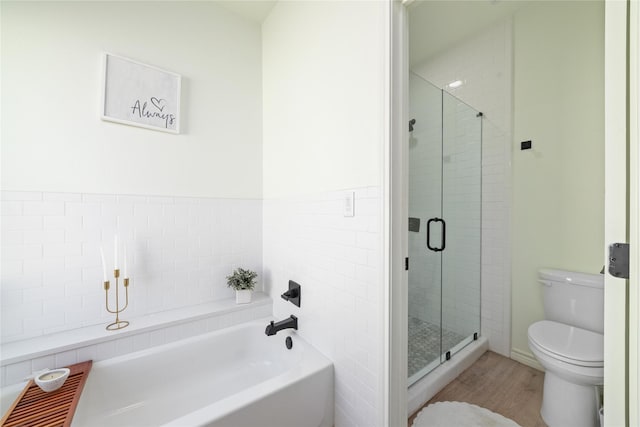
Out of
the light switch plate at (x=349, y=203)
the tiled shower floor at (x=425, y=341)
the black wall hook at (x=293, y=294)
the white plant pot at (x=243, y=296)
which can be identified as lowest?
the tiled shower floor at (x=425, y=341)

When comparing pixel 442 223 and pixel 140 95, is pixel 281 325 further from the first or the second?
pixel 140 95

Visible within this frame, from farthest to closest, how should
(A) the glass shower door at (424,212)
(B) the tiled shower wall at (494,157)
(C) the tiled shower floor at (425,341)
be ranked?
(B) the tiled shower wall at (494,157) < (A) the glass shower door at (424,212) < (C) the tiled shower floor at (425,341)

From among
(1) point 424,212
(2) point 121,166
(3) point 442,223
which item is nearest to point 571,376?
(3) point 442,223

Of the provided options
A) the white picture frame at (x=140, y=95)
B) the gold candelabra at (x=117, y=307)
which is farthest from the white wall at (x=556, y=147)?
the gold candelabra at (x=117, y=307)

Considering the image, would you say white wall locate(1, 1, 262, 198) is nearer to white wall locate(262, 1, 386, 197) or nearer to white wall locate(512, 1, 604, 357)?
white wall locate(262, 1, 386, 197)

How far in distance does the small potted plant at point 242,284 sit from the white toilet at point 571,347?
1.86m

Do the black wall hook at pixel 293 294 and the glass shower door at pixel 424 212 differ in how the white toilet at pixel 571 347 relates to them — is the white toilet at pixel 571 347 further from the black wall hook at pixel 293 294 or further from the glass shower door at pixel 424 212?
the black wall hook at pixel 293 294

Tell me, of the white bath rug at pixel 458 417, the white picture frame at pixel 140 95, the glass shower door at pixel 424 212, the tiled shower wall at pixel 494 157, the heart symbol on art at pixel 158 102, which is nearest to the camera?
the white bath rug at pixel 458 417

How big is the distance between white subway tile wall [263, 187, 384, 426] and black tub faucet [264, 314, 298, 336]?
0.04 m

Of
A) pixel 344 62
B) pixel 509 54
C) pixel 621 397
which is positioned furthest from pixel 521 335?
pixel 344 62

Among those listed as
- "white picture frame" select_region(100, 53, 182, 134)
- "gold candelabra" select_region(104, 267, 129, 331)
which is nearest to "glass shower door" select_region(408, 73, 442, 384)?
"white picture frame" select_region(100, 53, 182, 134)

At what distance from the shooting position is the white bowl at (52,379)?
1125mm

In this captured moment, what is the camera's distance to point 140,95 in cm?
164

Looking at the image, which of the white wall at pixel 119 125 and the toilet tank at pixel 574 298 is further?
the toilet tank at pixel 574 298
